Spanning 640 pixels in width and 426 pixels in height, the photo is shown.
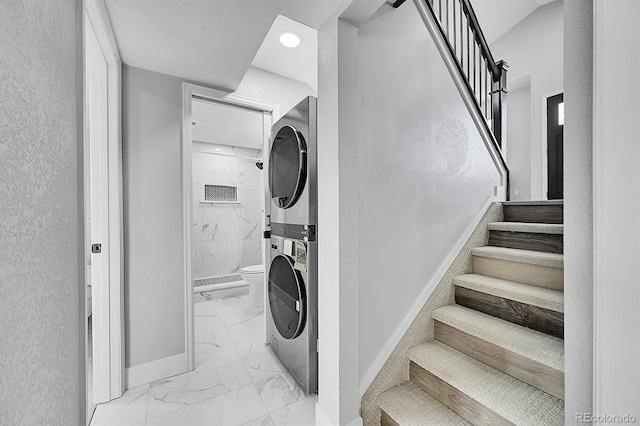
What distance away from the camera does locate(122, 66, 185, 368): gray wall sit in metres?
1.88

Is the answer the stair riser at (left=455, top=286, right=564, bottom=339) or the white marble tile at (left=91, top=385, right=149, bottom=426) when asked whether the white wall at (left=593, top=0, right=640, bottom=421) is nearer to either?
the stair riser at (left=455, top=286, right=564, bottom=339)

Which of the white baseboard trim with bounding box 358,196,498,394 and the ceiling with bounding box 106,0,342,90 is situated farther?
the white baseboard trim with bounding box 358,196,498,394

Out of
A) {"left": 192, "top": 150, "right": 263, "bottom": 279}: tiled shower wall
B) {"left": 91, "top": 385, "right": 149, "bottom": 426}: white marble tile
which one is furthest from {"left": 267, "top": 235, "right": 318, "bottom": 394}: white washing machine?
{"left": 192, "top": 150, "right": 263, "bottom": 279}: tiled shower wall

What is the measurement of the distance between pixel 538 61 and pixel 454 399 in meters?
4.22

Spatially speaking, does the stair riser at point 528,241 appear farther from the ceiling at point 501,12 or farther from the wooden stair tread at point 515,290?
the ceiling at point 501,12

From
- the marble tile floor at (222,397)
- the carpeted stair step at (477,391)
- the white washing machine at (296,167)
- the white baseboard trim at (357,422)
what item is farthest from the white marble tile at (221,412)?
the white washing machine at (296,167)

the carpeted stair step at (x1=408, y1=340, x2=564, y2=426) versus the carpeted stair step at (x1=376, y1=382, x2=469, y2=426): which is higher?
the carpeted stair step at (x1=408, y1=340, x2=564, y2=426)

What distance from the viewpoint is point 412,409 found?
1.37m

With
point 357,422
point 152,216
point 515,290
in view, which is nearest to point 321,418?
point 357,422

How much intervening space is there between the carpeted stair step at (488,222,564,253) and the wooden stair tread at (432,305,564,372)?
22.6 inches

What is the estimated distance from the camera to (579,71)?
772 mm

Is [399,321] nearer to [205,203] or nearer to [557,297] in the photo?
[557,297]

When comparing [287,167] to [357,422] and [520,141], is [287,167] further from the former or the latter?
[520,141]

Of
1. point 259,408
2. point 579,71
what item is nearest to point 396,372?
point 259,408
